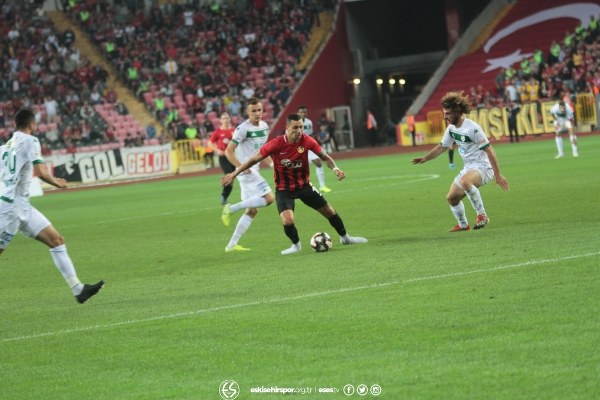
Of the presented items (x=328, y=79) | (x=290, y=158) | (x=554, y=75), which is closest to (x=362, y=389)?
(x=290, y=158)

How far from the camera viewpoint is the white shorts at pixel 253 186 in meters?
18.6

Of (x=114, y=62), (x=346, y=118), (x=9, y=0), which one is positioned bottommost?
(x=346, y=118)

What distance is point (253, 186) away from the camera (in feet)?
61.3

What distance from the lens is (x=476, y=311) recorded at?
991 centimetres

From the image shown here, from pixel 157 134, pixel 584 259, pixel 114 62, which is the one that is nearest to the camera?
pixel 584 259

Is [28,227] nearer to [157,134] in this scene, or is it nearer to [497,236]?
[497,236]

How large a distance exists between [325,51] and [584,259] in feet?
160

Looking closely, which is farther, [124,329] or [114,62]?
[114,62]

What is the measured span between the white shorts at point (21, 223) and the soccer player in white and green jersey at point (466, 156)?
245 inches

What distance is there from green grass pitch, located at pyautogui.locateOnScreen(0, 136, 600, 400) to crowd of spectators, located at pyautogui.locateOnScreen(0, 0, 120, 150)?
3302 centimetres

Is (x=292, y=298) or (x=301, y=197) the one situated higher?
(x=301, y=197)

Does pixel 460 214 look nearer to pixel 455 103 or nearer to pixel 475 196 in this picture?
pixel 475 196

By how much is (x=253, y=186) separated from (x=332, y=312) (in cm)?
811

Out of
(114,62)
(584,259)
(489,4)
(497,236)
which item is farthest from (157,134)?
(584,259)
